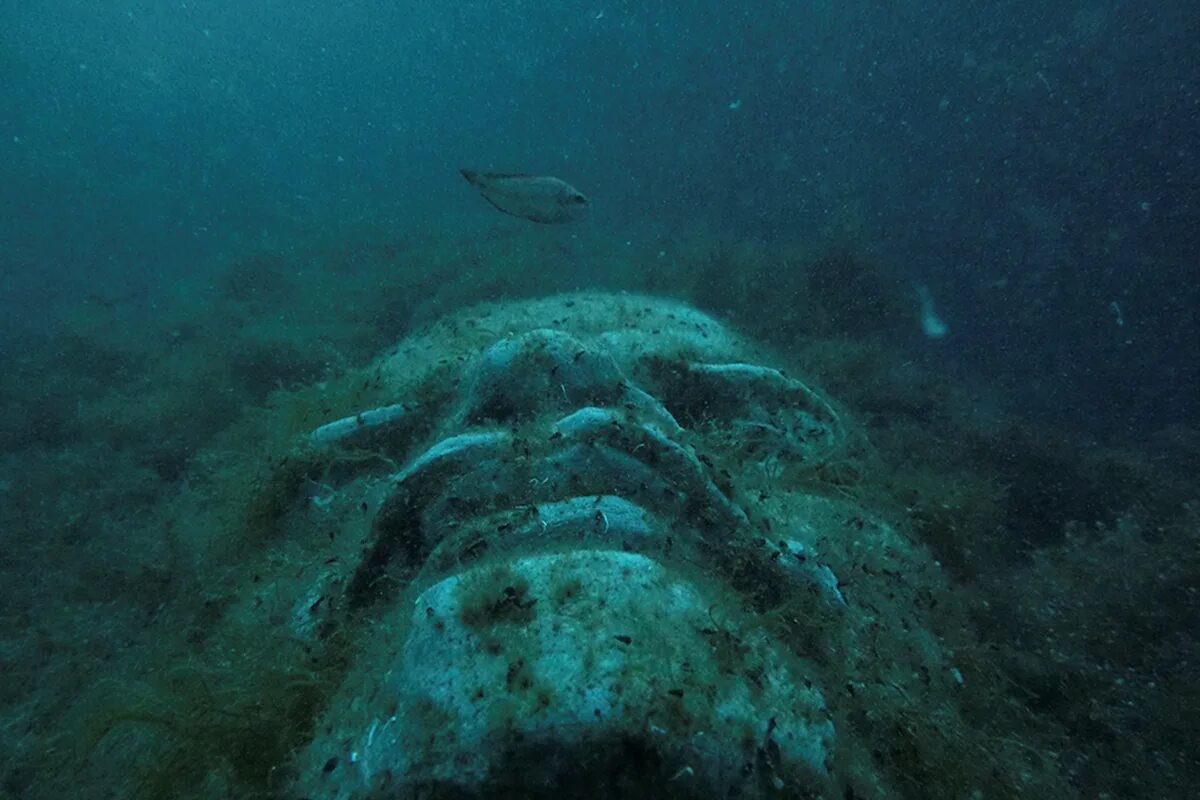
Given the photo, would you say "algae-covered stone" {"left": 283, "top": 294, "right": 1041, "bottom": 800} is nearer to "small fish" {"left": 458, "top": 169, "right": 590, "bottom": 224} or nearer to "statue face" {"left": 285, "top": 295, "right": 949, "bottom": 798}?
"statue face" {"left": 285, "top": 295, "right": 949, "bottom": 798}

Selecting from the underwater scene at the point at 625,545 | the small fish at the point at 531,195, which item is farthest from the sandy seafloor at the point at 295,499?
the small fish at the point at 531,195

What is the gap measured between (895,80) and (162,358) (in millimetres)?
30794

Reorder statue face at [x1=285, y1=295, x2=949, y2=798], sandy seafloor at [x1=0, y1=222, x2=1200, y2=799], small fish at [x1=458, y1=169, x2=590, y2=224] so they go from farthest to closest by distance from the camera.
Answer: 1. small fish at [x1=458, y1=169, x2=590, y2=224]
2. sandy seafloor at [x1=0, y1=222, x2=1200, y2=799]
3. statue face at [x1=285, y1=295, x2=949, y2=798]

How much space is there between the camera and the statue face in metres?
2.22

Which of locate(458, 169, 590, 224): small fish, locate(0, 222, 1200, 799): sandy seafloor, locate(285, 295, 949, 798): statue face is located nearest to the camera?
locate(285, 295, 949, 798): statue face

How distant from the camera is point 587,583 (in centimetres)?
268

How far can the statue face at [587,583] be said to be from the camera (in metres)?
2.22

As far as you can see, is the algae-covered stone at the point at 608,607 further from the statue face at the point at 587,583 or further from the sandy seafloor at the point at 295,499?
the sandy seafloor at the point at 295,499

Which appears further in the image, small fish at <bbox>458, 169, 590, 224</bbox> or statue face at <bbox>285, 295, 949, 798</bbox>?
small fish at <bbox>458, 169, 590, 224</bbox>

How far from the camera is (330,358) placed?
451 inches

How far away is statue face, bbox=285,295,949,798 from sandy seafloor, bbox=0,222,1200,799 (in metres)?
0.56

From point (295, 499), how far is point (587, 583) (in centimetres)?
318

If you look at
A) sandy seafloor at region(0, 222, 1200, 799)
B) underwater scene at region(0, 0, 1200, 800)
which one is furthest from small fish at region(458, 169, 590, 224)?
sandy seafloor at region(0, 222, 1200, 799)

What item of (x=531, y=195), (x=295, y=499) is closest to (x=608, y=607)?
(x=295, y=499)
